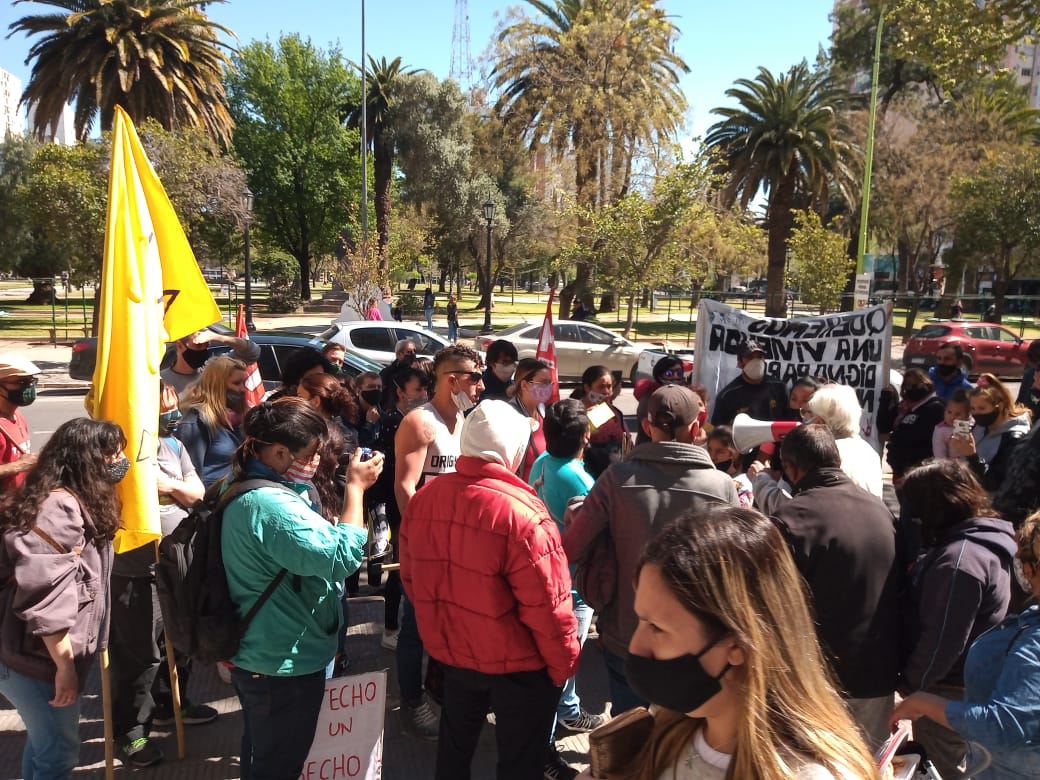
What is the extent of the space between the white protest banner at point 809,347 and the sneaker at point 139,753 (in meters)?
5.26

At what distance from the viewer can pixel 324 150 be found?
3900 cm

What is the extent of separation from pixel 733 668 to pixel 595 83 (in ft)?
94.9

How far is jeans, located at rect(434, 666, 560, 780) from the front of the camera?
272 cm

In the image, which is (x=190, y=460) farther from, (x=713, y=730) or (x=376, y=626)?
(x=713, y=730)

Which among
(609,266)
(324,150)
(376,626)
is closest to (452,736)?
(376,626)

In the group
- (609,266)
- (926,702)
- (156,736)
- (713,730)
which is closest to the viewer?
(713,730)

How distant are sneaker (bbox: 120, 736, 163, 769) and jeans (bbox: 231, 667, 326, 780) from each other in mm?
1172

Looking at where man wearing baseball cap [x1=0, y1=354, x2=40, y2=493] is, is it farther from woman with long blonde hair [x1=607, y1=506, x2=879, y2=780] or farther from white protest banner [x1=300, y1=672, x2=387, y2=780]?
woman with long blonde hair [x1=607, y1=506, x2=879, y2=780]

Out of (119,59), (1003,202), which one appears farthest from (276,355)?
(1003,202)

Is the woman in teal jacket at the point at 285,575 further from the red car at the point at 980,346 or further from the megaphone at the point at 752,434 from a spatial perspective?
the red car at the point at 980,346

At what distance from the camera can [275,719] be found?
2.72 metres

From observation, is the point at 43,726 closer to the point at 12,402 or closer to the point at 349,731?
the point at 349,731

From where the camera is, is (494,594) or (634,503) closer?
(494,594)

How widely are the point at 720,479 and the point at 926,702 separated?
0.97m
